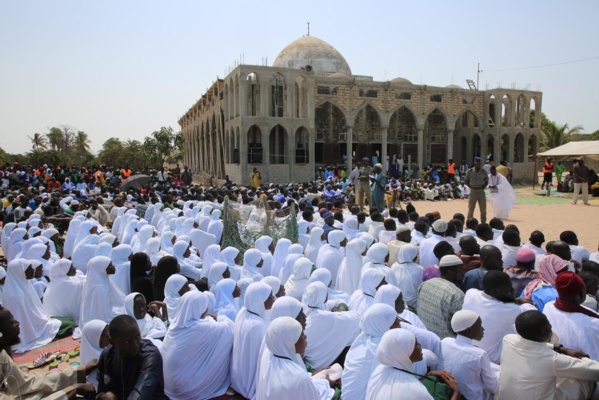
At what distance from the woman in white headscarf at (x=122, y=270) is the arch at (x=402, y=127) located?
2550 centimetres

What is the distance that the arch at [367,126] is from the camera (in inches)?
1144

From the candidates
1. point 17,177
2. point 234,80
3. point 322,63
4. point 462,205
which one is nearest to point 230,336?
point 462,205

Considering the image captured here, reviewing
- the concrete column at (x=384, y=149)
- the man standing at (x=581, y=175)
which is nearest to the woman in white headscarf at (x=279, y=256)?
the man standing at (x=581, y=175)

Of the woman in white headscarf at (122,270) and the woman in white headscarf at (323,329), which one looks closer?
the woman in white headscarf at (323,329)

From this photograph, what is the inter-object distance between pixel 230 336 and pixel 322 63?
A: 29103mm

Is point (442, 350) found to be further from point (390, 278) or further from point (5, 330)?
point (5, 330)

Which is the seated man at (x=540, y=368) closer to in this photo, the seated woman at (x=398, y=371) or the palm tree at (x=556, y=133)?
the seated woman at (x=398, y=371)

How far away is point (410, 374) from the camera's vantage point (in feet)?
9.04

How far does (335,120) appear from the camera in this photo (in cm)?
2844

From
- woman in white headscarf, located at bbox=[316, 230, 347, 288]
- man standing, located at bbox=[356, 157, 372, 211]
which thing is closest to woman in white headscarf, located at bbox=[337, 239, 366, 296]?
woman in white headscarf, located at bbox=[316, 230, 347, 288]

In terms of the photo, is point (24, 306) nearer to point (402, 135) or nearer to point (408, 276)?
point (408, 276)

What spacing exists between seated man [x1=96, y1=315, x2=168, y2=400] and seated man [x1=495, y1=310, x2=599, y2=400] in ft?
8.05

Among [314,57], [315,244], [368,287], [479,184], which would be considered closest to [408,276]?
[368,287]

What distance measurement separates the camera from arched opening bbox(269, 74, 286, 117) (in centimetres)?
2705
